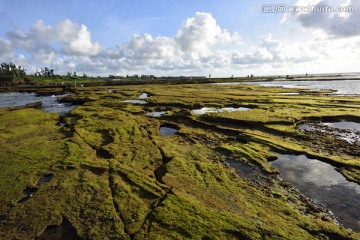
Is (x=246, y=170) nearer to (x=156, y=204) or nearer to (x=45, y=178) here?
(x=156, y=204)

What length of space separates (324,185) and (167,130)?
15.2 m

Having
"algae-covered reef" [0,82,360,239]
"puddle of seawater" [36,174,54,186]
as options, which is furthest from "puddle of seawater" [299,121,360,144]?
"puddle of seawater" [36,174,54,186]

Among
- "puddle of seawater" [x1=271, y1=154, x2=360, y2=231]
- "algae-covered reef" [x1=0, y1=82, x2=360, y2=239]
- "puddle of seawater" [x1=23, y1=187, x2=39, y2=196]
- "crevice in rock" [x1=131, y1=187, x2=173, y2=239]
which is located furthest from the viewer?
→ "puddle of seawater" [x1=23, y1=187, x2=39, y2=196]

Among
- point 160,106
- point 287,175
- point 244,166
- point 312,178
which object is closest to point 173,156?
point 244,166

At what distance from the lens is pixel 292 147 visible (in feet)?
64.1

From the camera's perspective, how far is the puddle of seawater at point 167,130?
974 inches

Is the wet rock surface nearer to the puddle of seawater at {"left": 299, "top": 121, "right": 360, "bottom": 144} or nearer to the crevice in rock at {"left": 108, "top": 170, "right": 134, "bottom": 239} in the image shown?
the puddle of seawater at {"left": 299, "top": 121, "right": 360, "bottom": 144}

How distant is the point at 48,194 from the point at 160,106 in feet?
92.7

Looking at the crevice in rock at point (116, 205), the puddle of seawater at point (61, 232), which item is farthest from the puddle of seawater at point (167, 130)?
the puddle of seawater at point (61, 232)

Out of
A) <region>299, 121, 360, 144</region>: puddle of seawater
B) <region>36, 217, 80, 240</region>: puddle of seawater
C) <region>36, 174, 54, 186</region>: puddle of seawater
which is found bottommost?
<region>36, 217, 80, 240</region>: puddle of seawater

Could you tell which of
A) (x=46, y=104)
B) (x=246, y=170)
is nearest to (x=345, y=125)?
(x=246, y=170)

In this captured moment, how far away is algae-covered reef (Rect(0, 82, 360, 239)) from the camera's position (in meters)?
10.0

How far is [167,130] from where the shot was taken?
26.0 meters

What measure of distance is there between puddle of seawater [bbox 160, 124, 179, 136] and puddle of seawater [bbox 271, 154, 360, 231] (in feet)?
34.3
